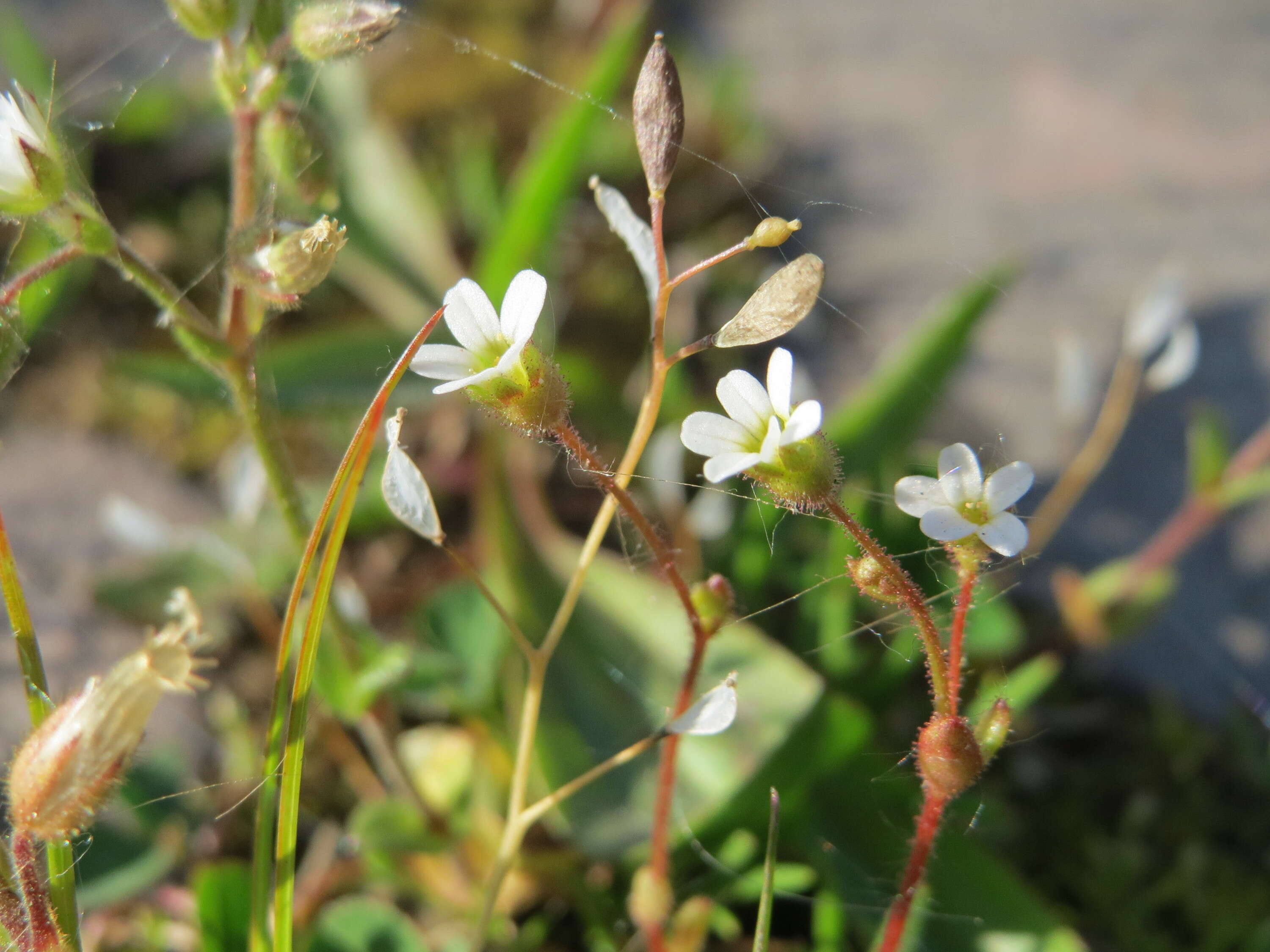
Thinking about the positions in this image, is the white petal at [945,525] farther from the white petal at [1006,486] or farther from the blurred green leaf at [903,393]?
the blurred green leaf at [903,393]

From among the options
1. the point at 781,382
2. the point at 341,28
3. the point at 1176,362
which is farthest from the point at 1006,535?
the point at 1176,362

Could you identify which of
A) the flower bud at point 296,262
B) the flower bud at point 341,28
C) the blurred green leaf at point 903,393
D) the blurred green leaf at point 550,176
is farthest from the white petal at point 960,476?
the blurred green leaf at point 550,176

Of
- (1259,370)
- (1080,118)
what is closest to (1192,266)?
(1259,370)

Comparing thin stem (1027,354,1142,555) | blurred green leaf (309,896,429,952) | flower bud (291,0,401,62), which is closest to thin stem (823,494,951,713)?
flower bud (291,0,401,62)

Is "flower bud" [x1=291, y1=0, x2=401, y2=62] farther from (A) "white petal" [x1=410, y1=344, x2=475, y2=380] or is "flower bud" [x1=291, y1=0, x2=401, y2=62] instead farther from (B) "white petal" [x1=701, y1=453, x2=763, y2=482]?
(B) "white petal" [x1=701, y1=453, x2=763, y2=482]

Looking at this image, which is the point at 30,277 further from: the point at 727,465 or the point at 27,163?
the point at 727,465

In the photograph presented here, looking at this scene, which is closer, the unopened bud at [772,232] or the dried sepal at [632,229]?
the unopened bud at [772,232]
